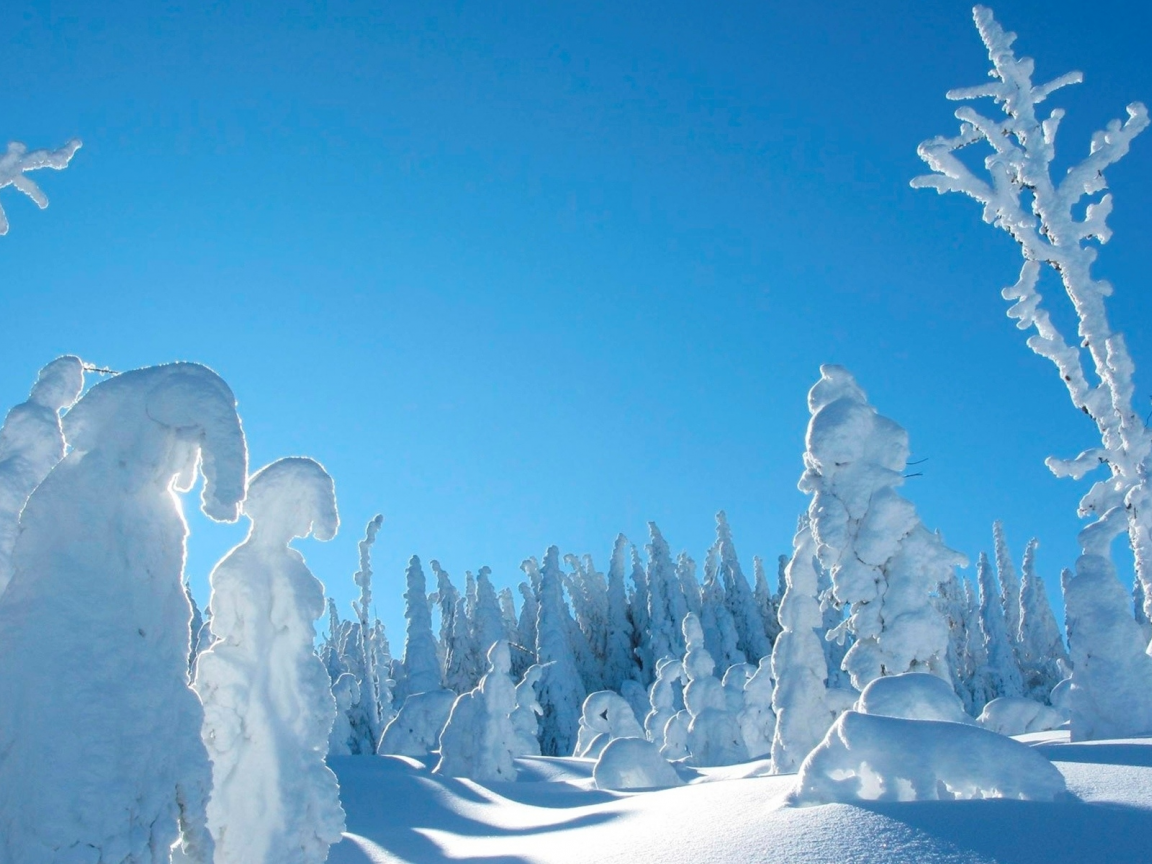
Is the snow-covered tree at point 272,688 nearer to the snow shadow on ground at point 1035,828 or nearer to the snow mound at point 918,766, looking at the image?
the snow mound at point 918,766

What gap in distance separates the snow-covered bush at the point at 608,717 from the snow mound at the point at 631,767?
37.3 ft

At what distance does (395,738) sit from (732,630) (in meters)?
28.2

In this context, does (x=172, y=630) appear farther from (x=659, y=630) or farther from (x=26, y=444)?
(x=659, y=630)

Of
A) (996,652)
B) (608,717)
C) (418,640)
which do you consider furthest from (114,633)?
(996,652)

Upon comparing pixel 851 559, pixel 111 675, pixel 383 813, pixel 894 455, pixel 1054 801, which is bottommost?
pixel 383 813

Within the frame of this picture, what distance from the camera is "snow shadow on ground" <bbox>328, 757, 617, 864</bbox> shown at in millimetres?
12656

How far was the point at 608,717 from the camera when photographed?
33750 millimetres

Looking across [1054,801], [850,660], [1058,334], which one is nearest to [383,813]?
[850,660]

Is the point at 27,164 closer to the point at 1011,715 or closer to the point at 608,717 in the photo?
the point at 1011,715

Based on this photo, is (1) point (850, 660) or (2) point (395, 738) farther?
(2) point (395, 738)

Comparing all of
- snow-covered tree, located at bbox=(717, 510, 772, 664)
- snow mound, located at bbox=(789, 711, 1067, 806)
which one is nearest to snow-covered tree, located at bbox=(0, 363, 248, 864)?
snow mound, located at bbox=(789, 711, 1067, 806)

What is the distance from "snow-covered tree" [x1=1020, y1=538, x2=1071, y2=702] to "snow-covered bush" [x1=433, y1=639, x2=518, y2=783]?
39.7 metres

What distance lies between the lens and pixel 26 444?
40.7ft

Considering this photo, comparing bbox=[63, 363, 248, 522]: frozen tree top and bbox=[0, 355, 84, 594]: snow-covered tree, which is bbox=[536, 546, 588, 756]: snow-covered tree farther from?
bbox=[63, 363, 248, 522]: frozen tree top
